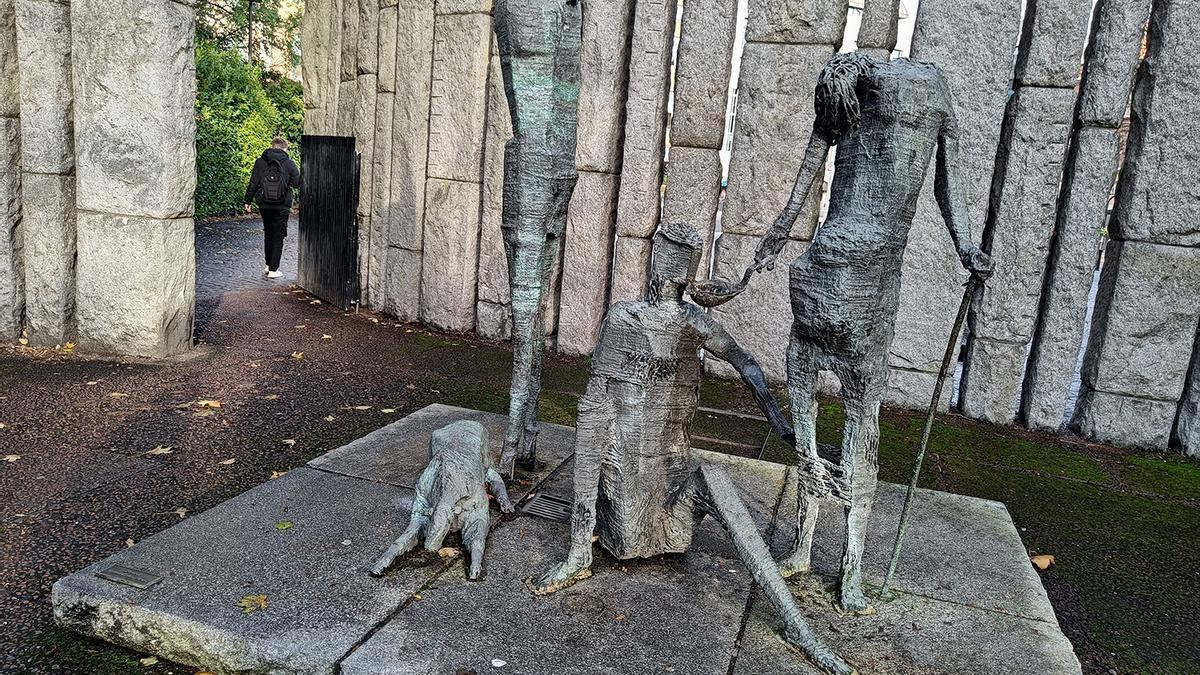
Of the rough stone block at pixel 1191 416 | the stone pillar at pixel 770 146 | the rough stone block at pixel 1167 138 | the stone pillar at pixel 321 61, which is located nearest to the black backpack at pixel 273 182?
the stone pillar at pixel 321 61

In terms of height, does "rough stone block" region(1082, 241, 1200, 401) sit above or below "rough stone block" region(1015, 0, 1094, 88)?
below

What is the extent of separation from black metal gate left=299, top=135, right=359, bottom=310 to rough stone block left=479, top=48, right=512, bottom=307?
1.95m

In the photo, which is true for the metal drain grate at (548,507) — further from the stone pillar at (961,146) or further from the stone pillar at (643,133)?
the stone pillar at (961,146)

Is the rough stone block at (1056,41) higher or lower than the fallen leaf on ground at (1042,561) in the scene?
higher

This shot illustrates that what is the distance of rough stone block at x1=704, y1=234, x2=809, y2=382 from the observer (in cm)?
709

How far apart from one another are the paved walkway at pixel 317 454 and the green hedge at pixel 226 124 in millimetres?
9086

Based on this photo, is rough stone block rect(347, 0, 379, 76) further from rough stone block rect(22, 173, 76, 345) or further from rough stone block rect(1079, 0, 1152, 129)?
rough stone block rect(1079, 0, 1152, 129)

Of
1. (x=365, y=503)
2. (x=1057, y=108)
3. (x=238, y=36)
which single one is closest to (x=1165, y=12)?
(x=1057, y=108)

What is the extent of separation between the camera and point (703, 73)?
7074 millimetres

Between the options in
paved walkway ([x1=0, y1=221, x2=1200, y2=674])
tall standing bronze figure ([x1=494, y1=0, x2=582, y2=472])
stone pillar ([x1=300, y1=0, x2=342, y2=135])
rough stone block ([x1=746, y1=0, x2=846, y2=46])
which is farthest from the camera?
stone pillar ([x1=300, y1=0, x2=342, y2=135])

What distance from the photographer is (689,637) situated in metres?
3.06

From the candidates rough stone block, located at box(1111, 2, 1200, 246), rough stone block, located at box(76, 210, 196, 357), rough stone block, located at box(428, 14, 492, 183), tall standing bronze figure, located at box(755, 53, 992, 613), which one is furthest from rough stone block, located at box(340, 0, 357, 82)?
rough stone block, located at box(1111, 2, 1200, 246)

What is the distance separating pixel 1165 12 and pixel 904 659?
18.3 ft

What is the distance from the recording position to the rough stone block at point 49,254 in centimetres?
680
